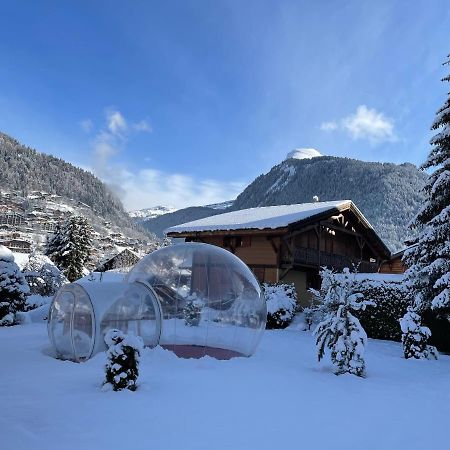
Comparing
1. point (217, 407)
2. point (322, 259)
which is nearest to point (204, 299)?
point (217, 407)

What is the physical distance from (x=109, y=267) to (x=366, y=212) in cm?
5157

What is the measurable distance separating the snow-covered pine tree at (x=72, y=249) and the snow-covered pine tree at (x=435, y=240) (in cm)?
3449

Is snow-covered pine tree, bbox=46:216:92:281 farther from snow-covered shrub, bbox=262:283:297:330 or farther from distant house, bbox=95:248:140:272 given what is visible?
snow-covered shrub, bbox=262:283:297:330

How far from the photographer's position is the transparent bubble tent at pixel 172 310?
855 centimetres

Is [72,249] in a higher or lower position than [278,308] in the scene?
higher

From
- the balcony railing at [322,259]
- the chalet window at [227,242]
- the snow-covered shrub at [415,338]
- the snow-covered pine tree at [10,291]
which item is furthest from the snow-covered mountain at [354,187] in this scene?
the snow-covered pine tree at [10,291]

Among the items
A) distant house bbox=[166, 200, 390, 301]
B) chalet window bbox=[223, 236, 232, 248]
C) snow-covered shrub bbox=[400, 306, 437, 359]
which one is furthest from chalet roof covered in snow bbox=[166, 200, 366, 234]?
snow-covered shrub bbox=[400, 306, 437, 359]

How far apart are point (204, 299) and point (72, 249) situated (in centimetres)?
3529

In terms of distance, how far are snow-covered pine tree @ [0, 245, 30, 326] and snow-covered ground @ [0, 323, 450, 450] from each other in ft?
19.3

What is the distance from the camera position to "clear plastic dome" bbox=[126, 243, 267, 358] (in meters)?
9.16

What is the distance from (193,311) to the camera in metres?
9.16

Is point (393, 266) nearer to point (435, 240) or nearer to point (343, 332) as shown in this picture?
point (435, 240)

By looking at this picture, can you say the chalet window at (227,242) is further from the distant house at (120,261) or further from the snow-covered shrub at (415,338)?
the distant house at (120,261)

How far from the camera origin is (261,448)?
4.59 meters
